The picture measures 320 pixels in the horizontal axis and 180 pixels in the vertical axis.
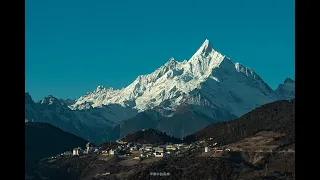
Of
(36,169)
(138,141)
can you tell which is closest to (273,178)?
(36,169)

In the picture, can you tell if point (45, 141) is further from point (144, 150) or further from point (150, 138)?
point (144, 150)

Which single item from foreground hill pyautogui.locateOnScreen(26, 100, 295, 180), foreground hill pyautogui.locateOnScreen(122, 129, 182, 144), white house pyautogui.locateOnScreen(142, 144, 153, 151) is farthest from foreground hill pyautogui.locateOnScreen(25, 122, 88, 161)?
foreground hill pyautogui.locateOnScreen(26, 100, 295, 180)

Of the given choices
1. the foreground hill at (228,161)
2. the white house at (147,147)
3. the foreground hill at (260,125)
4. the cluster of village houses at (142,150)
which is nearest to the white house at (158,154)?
the cluster of village houses at (142,150)

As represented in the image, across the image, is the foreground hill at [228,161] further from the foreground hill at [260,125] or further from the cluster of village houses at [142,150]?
the cluster of village houses at [142,150]

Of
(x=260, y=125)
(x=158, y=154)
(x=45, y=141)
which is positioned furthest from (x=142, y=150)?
(x=45, y=141)

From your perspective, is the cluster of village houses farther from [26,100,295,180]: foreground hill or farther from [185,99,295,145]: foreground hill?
[185,99,295,145]: foreground hill
